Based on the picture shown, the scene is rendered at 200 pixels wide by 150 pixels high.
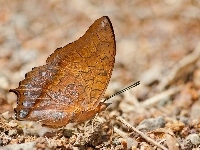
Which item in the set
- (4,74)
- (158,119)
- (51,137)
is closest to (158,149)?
(158,119)

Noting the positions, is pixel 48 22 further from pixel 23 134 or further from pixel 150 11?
pixel 23 134

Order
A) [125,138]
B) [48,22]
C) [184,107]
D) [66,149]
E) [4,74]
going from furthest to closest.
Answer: [48,22] < [4,74] < [184,107] < [125,138] < [66,149]

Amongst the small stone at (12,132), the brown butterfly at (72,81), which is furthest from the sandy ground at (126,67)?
the brown butterfly at (72,81)

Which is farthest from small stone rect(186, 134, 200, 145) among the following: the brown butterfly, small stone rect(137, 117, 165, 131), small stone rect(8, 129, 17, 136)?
small stone rect(8, 129, 17, 136)

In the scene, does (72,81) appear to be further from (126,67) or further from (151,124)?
(126,67)

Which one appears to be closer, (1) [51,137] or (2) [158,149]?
(2) [158,149]

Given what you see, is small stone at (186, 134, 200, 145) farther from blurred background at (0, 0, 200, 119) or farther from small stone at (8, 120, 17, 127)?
blurred background at (0, 0, 200, 119)
